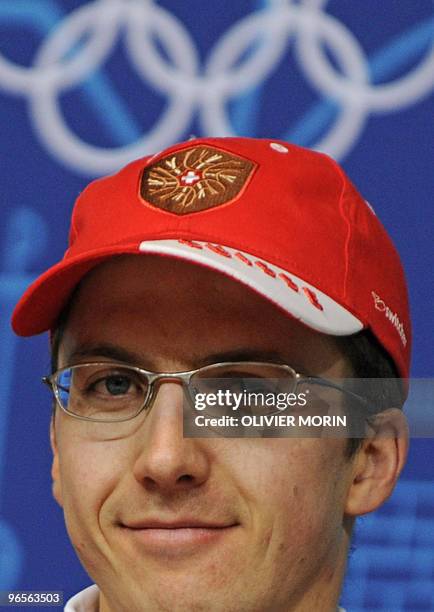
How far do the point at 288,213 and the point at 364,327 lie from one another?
15cm

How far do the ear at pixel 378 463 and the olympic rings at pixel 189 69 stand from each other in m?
0.61

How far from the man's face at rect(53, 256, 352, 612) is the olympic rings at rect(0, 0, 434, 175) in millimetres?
622

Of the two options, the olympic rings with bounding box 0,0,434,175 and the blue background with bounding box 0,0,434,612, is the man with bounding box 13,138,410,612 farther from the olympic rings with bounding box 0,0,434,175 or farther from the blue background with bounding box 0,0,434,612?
the olympic rings with bounding box 0,0,434,175

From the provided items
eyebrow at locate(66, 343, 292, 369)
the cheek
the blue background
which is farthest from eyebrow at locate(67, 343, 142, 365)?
the blue background

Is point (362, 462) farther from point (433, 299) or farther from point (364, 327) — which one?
point (433, 299)

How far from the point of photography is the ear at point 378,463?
1231 millimetres

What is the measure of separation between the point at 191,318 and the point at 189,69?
2.42ft

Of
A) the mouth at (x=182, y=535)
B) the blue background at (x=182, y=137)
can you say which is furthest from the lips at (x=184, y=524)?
the blue background at (x=182, y=137)

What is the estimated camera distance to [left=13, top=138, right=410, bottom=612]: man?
1.11 m

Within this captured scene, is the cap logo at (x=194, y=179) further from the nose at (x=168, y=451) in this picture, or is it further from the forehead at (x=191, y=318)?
the nose at (x=168, y=451)

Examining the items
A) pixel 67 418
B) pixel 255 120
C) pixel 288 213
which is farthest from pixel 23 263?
pixel 288 213

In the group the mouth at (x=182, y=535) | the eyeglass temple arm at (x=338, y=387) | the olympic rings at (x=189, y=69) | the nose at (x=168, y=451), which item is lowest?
the mouth at (x=182, y=535)

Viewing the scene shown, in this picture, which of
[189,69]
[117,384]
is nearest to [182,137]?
[189,69]

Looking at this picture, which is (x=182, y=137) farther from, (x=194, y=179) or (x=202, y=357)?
(x=202, y=357)
